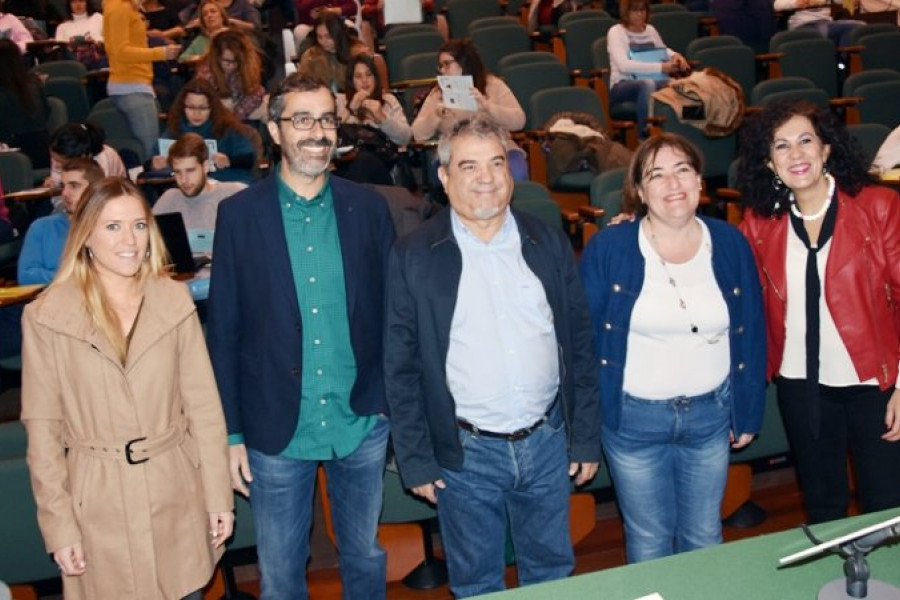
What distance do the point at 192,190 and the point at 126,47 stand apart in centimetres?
294

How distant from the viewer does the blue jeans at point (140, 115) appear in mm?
7066

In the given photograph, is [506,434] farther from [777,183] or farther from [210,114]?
[210,114]

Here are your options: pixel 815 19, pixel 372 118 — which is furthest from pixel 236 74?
pixel 815 19

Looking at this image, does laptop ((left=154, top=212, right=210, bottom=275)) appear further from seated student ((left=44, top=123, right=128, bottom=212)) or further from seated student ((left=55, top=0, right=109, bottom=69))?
seated student ((left=55, top=0, right=109, bottom=69))

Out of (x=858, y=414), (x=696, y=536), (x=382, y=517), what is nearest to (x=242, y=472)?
(x=382, y=517)

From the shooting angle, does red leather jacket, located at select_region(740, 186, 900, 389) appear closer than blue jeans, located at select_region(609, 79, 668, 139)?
Yes

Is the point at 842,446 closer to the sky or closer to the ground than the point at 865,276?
closer to the ground

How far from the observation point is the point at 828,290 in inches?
102

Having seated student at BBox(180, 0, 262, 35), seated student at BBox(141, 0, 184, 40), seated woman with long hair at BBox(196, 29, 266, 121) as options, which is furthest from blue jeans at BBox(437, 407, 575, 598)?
seated student at BBox(141, 0, 184, 40)

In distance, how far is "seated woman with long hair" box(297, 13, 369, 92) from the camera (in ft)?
21.8

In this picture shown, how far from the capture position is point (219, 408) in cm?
242

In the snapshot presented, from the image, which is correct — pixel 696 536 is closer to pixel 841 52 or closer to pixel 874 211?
pixel 874 211

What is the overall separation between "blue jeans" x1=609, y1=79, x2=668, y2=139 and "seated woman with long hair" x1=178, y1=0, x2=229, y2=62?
290 cm

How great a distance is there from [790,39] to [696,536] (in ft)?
20.6
